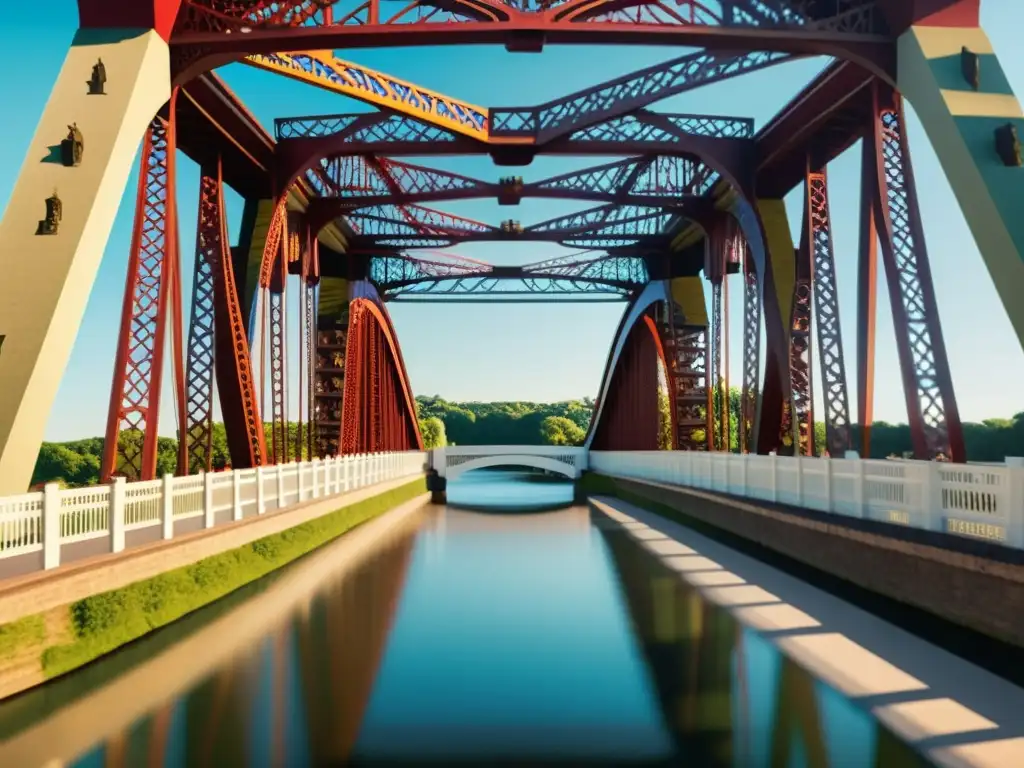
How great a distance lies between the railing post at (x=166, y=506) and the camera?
1116 centimetres

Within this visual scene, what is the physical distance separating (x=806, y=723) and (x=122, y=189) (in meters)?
12.4

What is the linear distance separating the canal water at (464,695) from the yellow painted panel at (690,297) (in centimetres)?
2823

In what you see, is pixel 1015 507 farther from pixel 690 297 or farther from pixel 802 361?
pixel 690 297

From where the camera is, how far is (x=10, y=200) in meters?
13.5

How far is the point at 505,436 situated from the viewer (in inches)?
5581

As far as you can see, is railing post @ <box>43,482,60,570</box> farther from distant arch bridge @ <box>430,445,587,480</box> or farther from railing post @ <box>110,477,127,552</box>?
distant arch bridge @ <box>430,445,587,480</box>

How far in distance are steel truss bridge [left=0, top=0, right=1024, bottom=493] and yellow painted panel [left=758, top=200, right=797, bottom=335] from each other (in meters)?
0.06

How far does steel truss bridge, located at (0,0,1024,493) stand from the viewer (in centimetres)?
1362

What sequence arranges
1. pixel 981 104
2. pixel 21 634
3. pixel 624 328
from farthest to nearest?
pixel 624 328 → pixel 981 104 → pixel 21 634

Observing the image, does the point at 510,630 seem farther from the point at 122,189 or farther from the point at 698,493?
the point at 698,493

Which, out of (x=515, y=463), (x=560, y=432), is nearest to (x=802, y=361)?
(x=515, y=463)

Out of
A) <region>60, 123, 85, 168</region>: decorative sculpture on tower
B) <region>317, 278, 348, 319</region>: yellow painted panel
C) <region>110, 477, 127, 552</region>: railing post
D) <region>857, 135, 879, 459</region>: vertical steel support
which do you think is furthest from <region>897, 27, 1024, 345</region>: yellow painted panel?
<region>317, 278, 348, 319</region>: yellow painted panel

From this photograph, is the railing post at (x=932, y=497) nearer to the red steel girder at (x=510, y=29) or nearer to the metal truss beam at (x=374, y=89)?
the red steel girder at (x=510, y=29)

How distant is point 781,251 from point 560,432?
341 feet
